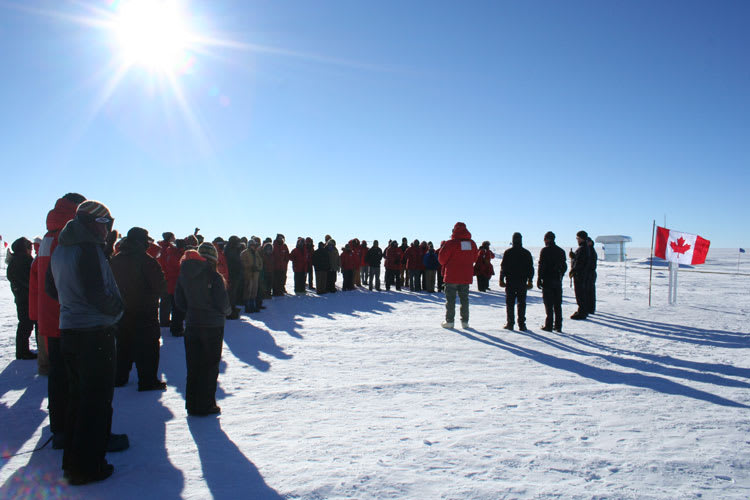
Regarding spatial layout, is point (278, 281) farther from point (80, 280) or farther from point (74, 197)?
point (80, 280)

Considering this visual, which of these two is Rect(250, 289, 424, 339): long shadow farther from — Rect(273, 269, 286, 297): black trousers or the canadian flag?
the canadian flag

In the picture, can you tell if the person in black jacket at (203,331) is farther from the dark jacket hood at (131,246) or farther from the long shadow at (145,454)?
the dark jacket hood at (131,246)

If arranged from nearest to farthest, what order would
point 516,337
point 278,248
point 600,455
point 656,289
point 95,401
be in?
1. point 95,401
2. point 600,455
3. point 516,337
4. point 278,248
5. point 656,289

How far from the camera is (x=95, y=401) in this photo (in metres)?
3.05

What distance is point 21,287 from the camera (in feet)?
21.2

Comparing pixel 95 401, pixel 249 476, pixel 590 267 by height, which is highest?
pixel 590 267

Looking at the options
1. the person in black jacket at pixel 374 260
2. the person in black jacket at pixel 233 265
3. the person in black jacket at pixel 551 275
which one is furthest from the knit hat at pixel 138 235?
the person in black jacket at pixel 374 260

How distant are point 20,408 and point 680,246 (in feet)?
47.5

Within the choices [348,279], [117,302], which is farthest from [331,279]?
[117,302]

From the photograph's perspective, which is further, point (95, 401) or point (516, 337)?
point (516, 337)

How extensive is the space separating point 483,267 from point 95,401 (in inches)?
586

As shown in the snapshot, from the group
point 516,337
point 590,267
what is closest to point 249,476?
point 516,337

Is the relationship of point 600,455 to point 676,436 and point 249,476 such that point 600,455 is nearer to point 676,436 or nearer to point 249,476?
point 676,436

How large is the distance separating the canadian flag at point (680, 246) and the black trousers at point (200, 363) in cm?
1196
